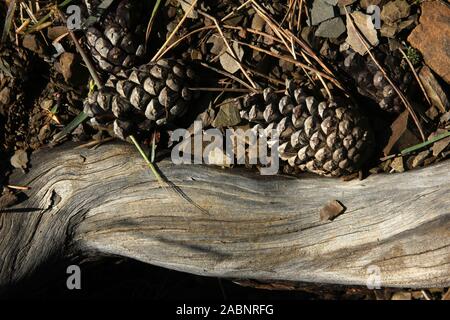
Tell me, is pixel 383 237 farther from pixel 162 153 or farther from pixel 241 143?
pixel 162 153

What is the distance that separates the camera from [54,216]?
8.32 feet

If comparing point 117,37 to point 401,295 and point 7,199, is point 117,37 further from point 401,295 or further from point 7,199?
point 401,295

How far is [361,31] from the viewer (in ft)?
7.76

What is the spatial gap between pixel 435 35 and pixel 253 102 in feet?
2.66

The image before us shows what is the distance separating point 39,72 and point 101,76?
0.36m

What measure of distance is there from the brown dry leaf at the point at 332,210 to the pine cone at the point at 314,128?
0.13m

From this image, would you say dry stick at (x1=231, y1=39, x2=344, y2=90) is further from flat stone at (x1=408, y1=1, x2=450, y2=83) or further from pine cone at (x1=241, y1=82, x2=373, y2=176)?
flat stone at (x1=408, y1=1, x2=450, y2=83)

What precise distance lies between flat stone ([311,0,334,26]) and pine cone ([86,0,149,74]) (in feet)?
2.48

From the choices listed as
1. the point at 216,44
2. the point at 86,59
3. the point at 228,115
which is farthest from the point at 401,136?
the point at 86,59

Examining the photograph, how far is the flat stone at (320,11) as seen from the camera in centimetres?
238

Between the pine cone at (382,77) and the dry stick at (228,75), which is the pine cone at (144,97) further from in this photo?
the pine cone at (382,77)
